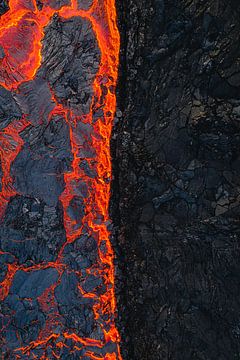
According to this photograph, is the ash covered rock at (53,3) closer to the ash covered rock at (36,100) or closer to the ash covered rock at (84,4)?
the ash covered rock at (84,4)

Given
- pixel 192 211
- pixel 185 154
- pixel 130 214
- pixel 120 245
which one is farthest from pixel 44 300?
pixel 185 154

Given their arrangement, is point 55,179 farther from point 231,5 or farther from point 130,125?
point 231,5

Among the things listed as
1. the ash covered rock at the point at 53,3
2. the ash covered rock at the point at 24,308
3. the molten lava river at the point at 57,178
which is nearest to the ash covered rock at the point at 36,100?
the molten lava river at the point at 57,178

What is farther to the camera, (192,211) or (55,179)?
(55,179)

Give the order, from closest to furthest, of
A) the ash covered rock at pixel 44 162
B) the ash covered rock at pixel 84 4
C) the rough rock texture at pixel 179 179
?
the rough rock texture at pixel 179 179 < the ash covered rock at pixel 84 4 < the ash covered rock at pixel 44 162

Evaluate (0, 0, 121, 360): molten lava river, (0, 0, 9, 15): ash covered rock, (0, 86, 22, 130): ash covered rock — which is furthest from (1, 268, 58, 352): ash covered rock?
(0, 0, 9, 15): ash covered rock

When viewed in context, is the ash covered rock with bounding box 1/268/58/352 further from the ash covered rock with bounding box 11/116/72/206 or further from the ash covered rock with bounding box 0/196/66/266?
the ash covered rock with bounding box 11/116/72/206
